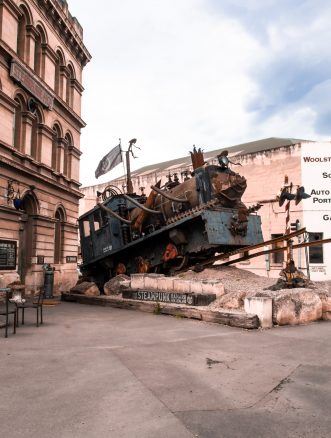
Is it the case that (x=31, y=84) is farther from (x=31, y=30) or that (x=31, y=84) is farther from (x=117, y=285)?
(x=117, y=285)

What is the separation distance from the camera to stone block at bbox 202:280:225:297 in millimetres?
8759

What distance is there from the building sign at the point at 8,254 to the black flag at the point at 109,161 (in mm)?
5785

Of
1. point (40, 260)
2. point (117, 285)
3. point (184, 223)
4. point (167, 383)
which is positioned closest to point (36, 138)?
point (40, 260)

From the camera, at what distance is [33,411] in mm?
3225

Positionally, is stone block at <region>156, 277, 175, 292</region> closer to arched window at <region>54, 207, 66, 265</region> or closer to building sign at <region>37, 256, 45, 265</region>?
building sign at <region>37, 256, 45, 265</region>

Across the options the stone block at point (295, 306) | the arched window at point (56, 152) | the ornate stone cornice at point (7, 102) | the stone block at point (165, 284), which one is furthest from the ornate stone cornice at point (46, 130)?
the stone block at point (295, 306)

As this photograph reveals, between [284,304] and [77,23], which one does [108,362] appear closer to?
[284,304]

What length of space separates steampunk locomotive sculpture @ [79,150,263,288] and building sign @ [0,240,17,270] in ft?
11.8

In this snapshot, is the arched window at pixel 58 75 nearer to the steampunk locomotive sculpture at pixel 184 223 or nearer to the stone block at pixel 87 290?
the steampunk locomotive sculpture at pixel 184 223

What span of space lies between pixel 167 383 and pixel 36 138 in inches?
587

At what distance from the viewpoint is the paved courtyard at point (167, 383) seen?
295 cm

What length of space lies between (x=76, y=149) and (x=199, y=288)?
13727mm

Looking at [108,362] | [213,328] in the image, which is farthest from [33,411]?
→ [213,328]

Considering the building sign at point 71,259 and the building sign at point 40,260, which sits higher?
the building sign at point 71,259
